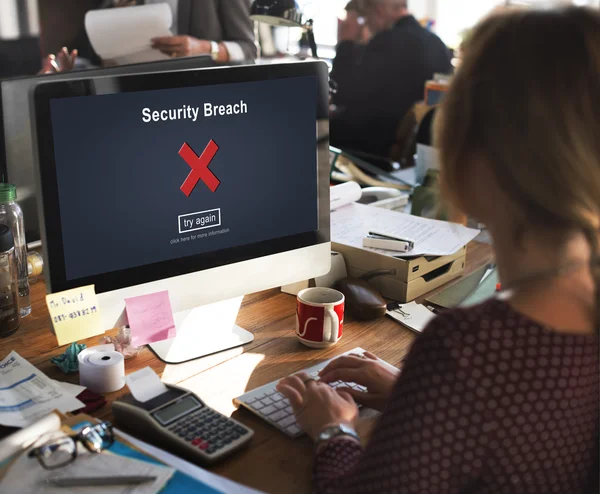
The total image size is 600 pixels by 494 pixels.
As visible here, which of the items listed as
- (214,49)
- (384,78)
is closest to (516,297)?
(214,49)

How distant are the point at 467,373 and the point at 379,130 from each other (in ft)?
10.1

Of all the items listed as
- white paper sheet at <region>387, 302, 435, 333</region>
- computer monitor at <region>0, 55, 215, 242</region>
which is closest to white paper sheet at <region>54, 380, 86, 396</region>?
computer monitor at <region>0, 55, 215, 242</region>

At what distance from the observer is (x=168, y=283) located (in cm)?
126

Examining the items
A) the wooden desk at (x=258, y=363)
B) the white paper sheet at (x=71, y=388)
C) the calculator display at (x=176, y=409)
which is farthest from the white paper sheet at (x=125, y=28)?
the calculator display at (x=176, y=409)

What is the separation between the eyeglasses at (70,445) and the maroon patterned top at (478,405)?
36 centimetres

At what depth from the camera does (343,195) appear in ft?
6.09

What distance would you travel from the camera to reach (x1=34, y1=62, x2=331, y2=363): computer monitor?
1124 millimetres

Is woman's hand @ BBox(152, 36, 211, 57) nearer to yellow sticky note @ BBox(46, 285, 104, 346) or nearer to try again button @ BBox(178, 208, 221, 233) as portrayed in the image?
try again button @ BBox(178, 208, 221, 233)

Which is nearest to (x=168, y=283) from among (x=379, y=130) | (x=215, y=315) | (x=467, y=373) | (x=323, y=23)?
(x=215, y=315)

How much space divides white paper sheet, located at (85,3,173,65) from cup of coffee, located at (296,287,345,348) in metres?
1.19

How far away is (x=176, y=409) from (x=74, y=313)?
25 centimetres

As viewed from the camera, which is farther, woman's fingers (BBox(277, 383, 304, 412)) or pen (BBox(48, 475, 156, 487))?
woman's fingers (BBox(277, 383, 304, 412))

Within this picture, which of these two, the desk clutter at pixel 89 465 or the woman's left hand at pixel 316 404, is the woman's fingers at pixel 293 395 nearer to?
the woman's left hand at pixel 316 404

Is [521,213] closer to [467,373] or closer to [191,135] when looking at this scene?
[467,373]
